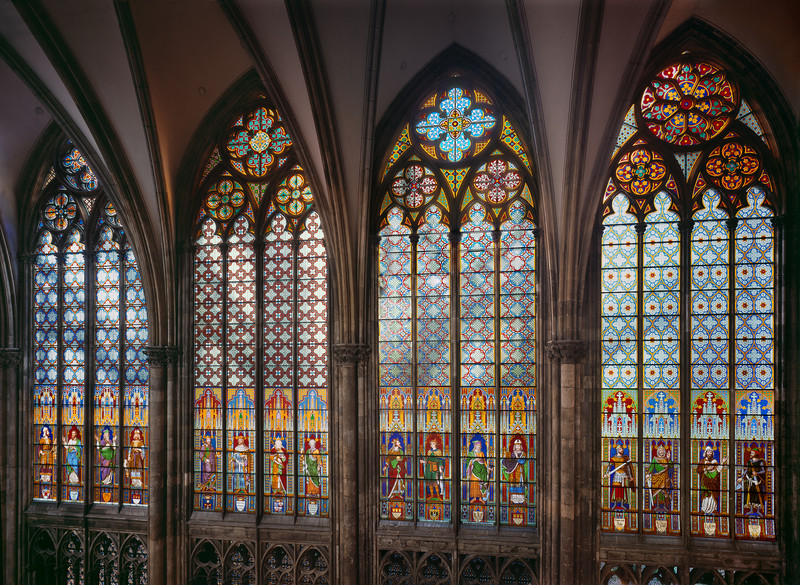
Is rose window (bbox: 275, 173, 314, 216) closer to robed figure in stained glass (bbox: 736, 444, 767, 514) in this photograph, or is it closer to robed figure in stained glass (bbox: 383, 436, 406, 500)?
robed figure in stained glass (bbox: 383, 436, 406, 500)

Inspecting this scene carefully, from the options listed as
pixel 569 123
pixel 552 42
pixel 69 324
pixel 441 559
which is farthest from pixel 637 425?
pixel 69 324

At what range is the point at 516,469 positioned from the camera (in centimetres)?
1067

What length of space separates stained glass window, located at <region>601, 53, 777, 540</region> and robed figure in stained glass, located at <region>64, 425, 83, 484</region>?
10.3m

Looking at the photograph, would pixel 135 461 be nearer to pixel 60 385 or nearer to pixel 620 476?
pixel 60 385

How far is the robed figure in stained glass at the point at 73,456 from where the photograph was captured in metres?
12.5

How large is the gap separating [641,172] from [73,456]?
40.8 feet

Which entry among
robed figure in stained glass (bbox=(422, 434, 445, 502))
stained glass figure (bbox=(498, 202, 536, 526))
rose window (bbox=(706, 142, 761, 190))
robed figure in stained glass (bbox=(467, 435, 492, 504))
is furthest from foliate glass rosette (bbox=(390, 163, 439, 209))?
rose window (bbox=(706, 142, 761, 190))

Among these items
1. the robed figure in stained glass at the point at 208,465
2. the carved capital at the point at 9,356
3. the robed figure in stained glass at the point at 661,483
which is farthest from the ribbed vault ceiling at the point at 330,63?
the robed figure in stained glass at the point at 661,483

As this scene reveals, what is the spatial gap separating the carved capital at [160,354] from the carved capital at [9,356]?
323 cm

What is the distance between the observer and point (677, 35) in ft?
33.3

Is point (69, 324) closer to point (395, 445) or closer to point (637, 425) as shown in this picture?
point (395, 445)

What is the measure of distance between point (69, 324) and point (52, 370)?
1.04 meters

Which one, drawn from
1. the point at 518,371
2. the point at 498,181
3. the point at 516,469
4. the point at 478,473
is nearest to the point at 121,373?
the point at 478,473

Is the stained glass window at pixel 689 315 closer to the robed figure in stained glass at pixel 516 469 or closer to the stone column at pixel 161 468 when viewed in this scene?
the robed figure in stained glass at pixel 516 469
